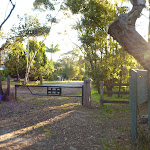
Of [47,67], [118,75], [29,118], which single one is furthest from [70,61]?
[29,118]

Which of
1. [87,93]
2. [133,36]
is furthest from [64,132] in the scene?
[133,36]

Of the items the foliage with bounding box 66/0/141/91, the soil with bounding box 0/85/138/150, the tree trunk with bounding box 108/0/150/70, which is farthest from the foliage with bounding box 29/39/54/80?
the tree trunk with bounding box 108/0/150/70

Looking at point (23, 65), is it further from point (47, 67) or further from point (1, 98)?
point (1, 98)

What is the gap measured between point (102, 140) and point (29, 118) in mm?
3277

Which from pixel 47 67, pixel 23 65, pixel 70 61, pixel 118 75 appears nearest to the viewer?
pixel 118 75

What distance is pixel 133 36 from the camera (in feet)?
23.7

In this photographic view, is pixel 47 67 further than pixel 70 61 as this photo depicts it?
No

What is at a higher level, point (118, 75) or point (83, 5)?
point (83, 5)

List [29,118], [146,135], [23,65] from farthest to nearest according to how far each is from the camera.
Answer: [23,65], [29,118], [146,135]

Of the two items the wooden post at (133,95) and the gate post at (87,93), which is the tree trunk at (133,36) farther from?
the wooden post at (133,95)

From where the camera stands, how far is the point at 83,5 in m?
13.1

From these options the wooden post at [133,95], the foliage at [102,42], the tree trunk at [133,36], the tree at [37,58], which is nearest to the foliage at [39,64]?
the tree at [37,58]

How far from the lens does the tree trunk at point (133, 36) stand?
714 cm

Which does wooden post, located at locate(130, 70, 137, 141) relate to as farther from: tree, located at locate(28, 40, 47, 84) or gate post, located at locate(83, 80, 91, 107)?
tree, located at locate(28, 40, 47, 84)
